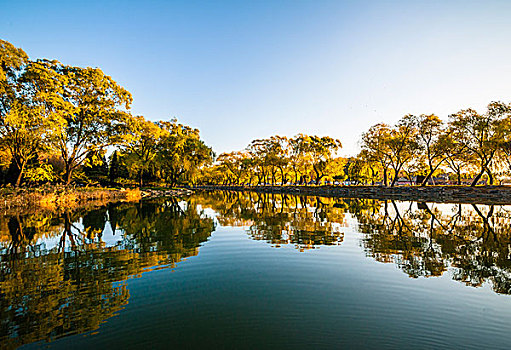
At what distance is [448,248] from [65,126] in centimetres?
3215

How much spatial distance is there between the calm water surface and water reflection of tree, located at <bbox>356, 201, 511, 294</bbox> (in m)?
0.05

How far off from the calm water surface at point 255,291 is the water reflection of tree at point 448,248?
2.1 inches

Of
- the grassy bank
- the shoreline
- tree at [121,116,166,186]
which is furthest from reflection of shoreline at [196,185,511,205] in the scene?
the grassy bank

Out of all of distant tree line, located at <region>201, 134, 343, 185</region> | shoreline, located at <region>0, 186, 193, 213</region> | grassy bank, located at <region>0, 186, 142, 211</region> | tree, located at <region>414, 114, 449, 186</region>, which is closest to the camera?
shoreline, located at <region>0, 186, 193, 213</region>

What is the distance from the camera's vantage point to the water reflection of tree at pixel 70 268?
416 cm

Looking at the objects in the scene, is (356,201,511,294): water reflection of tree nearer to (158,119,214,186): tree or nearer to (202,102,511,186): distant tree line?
(202,102,511,186): distant tree line

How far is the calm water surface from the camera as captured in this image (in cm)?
381

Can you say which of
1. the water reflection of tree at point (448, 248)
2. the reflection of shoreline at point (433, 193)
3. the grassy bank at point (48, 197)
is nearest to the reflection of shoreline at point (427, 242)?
the water reflection of tree at point (448, 248)

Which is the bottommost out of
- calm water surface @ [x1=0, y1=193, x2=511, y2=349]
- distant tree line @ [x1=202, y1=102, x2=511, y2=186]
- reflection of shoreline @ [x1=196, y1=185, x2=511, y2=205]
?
calm water surface @ [x1=0, y1=193, x2=511, y2=349]

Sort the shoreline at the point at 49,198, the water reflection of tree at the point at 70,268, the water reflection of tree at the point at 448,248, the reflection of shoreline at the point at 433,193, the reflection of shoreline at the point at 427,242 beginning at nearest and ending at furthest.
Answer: the water reflection of tree at the point at 70,268
the water reflection of tree at the point at 448,248
the reflection of shoreline at the point at 427,242
the shoreline at the point at 49,198
the reflection of shoreline at the point at 433,193

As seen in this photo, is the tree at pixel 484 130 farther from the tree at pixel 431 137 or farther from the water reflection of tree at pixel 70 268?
the water reflection of tree at pixel 70 268

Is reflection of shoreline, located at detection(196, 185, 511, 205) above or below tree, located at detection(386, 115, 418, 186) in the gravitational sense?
below

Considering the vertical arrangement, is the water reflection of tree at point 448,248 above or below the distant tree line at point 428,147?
below

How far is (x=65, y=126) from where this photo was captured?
26656 millimetres
